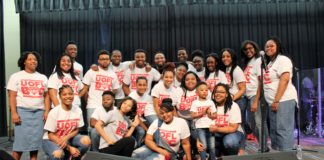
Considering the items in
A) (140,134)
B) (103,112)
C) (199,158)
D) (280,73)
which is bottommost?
(199,158)

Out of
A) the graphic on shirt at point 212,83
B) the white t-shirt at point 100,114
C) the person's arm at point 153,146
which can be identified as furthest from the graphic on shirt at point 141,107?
the graphic on shirt at point 212,83

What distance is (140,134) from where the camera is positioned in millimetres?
3873

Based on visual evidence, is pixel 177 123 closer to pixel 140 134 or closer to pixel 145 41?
pixel 140 134

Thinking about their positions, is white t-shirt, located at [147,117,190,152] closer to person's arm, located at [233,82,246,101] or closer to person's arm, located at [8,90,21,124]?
person's arm, located at [233,82,246,101]

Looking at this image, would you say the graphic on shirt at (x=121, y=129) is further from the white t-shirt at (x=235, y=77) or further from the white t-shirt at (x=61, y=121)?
the white t-shirt at (x=235, y=77)

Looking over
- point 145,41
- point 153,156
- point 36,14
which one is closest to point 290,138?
point 153,156

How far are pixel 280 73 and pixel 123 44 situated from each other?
161 inches

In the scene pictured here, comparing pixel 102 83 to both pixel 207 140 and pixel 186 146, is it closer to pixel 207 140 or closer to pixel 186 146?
pixel 186 146

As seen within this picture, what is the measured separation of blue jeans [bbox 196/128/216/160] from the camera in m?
3.41

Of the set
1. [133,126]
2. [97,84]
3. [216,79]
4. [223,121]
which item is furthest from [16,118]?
[216,79]

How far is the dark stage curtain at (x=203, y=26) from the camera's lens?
6.93 meters

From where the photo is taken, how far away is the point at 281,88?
3.31m

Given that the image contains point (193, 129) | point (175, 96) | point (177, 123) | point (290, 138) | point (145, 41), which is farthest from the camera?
point (145, 41)

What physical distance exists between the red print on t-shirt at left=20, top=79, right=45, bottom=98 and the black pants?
890mm
